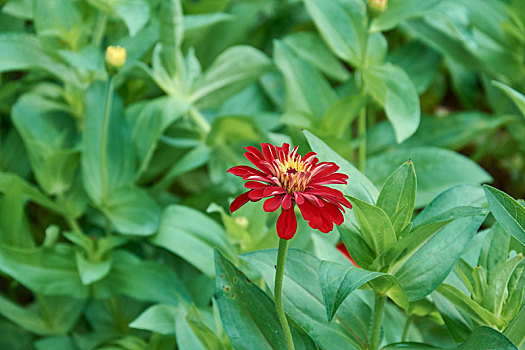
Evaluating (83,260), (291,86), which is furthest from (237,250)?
(291,86)

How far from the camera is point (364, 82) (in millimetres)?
824

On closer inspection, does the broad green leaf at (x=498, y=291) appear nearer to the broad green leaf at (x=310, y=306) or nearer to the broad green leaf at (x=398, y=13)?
the broad green leaf at (x=310, y=306)

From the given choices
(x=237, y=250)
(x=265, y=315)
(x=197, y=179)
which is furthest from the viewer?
(x=197, y=179)

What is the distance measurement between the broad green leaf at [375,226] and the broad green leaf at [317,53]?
1.85 ft

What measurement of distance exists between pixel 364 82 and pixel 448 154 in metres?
0.17

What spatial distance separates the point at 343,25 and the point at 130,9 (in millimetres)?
303

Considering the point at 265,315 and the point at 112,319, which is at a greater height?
the point at 265,315

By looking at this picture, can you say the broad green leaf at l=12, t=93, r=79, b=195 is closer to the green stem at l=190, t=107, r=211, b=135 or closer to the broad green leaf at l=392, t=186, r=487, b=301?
the green stem at l=190, t=107, r=211, b=135

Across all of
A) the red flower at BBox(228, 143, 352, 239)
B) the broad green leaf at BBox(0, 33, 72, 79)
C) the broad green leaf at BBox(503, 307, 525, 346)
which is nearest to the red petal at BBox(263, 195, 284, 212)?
the red flower at BBox(228, 143, 352, 239)

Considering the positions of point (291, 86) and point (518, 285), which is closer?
point (518, 285)

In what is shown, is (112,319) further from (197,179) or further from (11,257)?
(197,179)

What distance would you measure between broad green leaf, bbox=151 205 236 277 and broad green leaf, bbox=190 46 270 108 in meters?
0.21

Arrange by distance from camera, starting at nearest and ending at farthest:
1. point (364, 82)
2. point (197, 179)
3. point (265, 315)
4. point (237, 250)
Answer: point (265, 315) < point (237, 250) < point (364, 82) < point (197, 179)

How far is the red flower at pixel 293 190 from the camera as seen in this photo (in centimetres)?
39
